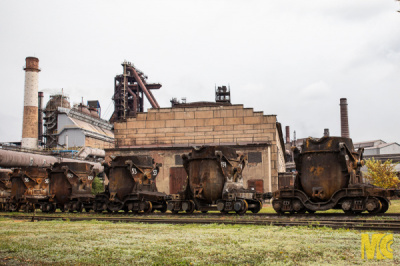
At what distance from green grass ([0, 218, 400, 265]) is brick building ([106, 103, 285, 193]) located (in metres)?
20.5

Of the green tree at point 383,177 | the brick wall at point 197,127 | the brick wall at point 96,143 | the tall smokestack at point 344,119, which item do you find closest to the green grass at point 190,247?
the brick wall at point 197,127

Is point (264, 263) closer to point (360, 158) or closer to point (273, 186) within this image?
point (360, 158)

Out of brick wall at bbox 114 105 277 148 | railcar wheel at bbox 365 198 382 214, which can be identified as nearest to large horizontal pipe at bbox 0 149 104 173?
brick wall at bbox 114 105 277 148

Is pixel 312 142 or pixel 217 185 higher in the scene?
pixel 312 142

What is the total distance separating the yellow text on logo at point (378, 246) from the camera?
6.65m

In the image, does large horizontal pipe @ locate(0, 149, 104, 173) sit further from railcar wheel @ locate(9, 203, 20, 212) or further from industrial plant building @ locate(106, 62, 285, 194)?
railcar wheel @ locate(9, 203, 20, 212)

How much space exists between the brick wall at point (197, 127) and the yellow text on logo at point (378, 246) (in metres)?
25.1

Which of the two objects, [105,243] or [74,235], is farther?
[74,235]

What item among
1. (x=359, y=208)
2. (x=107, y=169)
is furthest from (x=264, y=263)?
(x=107, y=169)

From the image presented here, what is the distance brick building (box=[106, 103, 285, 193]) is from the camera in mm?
30984

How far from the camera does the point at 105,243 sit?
8.64 metres

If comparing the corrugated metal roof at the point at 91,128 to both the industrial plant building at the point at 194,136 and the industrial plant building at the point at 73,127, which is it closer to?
the industrial plant building at the point at 73,127

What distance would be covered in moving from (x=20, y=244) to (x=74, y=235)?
153 cm

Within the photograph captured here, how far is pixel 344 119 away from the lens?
177 feet
